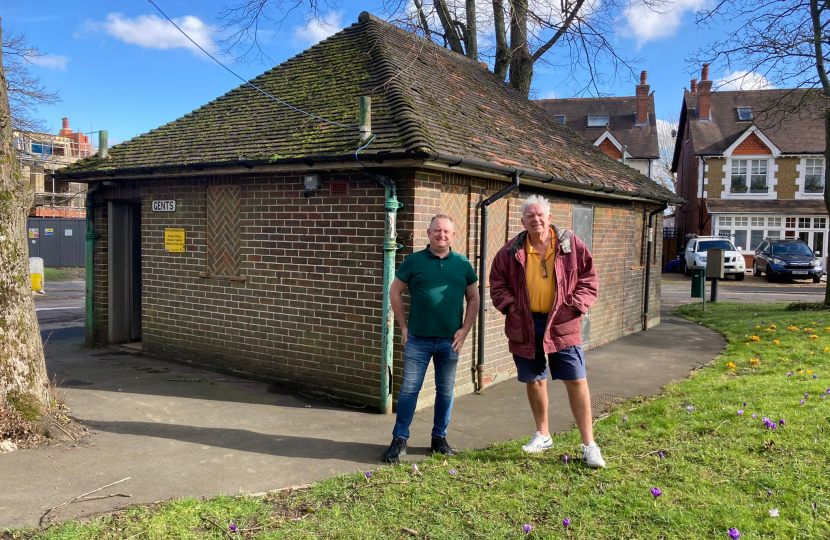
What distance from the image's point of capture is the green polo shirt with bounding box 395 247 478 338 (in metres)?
4.94

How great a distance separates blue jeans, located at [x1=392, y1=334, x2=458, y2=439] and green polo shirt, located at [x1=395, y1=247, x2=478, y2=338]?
0.09 m

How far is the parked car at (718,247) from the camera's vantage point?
26438 mm

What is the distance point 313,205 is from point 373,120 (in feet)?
3.83

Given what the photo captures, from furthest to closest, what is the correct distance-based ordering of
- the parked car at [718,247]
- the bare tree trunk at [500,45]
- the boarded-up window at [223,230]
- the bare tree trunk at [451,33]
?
the parked car at [718,247]
the bare tree trunk at [500,45]
the bare tree trunk at [451,33]
the boarded-up window at [223,230]

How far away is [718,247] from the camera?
83.7ft

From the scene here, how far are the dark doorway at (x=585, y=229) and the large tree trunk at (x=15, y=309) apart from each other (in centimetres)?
719

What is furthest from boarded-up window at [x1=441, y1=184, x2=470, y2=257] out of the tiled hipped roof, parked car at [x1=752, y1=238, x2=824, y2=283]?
parked car at [x1=752, y1=238, x2=824, y2=283]

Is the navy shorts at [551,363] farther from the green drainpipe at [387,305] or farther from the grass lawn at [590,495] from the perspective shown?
the green drainpipe at [387,305]

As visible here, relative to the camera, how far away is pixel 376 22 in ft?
34.0

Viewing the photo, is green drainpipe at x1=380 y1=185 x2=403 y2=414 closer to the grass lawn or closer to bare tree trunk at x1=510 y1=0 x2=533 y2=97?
the grass lawn

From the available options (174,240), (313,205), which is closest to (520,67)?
(174,240)

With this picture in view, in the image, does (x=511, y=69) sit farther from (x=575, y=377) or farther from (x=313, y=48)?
(x=575, y=377)

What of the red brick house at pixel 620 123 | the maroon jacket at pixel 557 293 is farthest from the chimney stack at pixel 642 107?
the maroon jacket at pixel 557 293

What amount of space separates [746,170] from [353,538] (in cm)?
3608
